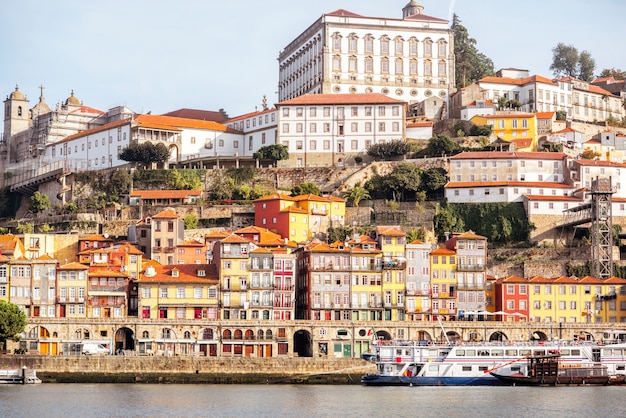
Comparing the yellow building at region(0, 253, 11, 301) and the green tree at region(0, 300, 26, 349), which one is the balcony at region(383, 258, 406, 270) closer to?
the green tree at region(0, 300, 26, 349)

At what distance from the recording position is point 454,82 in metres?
111

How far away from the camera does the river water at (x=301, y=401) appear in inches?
2133

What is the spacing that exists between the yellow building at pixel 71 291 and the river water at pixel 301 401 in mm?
8791

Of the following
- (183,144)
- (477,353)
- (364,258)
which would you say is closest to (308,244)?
(364,258)

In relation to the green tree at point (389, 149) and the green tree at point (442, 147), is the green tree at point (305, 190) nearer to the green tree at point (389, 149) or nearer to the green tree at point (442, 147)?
the green tree at point (389, 149)

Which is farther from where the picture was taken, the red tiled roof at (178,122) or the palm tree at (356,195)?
the red tiled roof at (178,122)

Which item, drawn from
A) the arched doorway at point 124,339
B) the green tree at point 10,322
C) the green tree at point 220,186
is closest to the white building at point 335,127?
the green tree at point 220,186

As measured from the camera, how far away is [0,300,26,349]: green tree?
6606 cm

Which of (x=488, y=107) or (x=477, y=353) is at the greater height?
(x=488, y=107)

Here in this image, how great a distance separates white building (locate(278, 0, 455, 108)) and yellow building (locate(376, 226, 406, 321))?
3331cm

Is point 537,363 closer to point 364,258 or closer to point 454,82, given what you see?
point 364,258

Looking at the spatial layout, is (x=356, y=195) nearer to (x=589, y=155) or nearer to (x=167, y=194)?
(x=167, y=194)

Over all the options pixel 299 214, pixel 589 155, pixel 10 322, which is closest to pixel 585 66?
pixel 589 155

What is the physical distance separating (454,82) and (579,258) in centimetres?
3295
